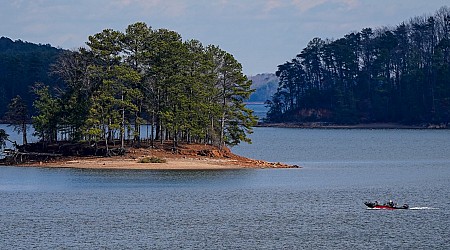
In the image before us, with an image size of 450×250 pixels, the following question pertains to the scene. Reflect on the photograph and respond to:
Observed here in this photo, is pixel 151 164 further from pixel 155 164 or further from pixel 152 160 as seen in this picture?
pixel 152 160

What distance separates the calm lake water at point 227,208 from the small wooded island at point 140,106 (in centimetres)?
605

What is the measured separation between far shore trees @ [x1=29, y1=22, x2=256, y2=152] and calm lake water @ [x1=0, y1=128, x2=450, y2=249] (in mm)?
8333

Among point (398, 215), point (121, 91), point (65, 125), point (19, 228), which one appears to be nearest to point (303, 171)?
point (121, 91)

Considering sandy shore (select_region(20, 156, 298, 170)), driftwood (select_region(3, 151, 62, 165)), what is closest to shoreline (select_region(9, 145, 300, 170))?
sandy shore (select_region(20, 156, 298, 170))

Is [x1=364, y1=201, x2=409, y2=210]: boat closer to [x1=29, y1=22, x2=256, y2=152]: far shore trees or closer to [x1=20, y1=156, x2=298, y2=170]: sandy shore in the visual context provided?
[x1=20, y1=156, x2=298, y2=170]: sandy shore

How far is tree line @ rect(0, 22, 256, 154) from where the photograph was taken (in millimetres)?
90325

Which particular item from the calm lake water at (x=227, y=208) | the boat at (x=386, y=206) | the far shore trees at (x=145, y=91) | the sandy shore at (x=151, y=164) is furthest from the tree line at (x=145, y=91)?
the boat at (x=386, y=206)

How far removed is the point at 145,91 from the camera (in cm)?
9369

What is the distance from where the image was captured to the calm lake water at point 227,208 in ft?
154

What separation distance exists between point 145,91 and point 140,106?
165cm

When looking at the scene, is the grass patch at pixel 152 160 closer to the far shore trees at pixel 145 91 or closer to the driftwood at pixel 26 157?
the far shore trees at pixel 145 91

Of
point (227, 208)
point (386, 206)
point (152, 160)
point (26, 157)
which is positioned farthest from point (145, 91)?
point (386, 206)

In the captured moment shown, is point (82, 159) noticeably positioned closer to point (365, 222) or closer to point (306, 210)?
point (306, 210)

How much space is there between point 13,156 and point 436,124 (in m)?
124
